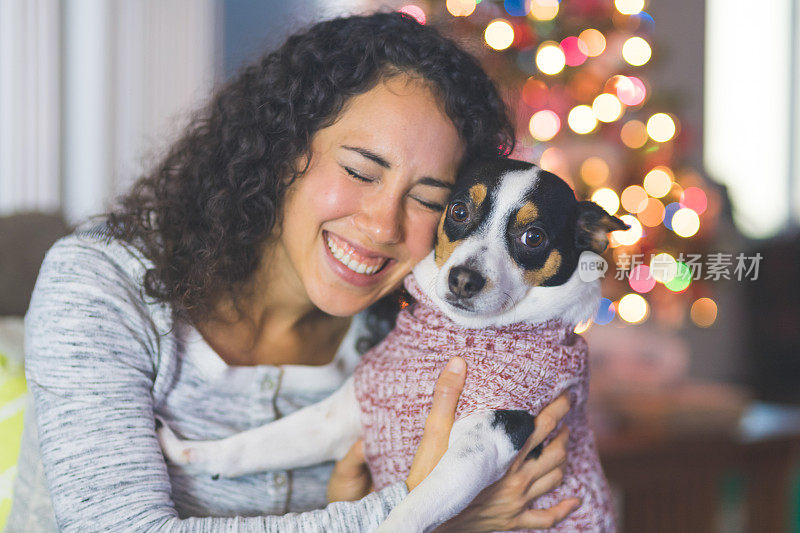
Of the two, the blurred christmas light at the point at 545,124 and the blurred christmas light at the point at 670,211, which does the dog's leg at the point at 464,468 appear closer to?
the blurred christmas light at the point at 545,124

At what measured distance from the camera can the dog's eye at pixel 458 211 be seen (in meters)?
1.31

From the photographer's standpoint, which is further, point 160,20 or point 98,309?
point 160,20

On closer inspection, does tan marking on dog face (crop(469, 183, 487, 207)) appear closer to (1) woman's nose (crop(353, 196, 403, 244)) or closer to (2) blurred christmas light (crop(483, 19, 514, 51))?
(1) woman's nose (crop(353, 196, 403, 244))

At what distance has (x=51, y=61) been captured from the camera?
3115mm

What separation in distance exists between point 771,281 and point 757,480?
9.21 ft

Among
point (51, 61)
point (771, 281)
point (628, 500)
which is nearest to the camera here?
point (628, 500)

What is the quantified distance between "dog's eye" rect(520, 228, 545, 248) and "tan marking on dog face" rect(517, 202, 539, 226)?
2cm

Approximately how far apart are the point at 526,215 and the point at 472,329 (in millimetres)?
252

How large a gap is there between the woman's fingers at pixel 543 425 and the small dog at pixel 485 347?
0.03 metres

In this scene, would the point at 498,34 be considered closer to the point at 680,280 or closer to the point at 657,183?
the point at 657,183

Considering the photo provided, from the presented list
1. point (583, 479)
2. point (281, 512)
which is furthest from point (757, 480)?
point (281, 512)

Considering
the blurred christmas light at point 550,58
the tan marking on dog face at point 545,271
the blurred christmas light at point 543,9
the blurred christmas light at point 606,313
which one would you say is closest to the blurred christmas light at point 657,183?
the blurred christmas light at point 606,313

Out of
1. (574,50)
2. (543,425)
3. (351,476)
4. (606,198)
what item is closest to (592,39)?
(574,50)

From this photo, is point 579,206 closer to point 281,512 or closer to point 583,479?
point 583,479
